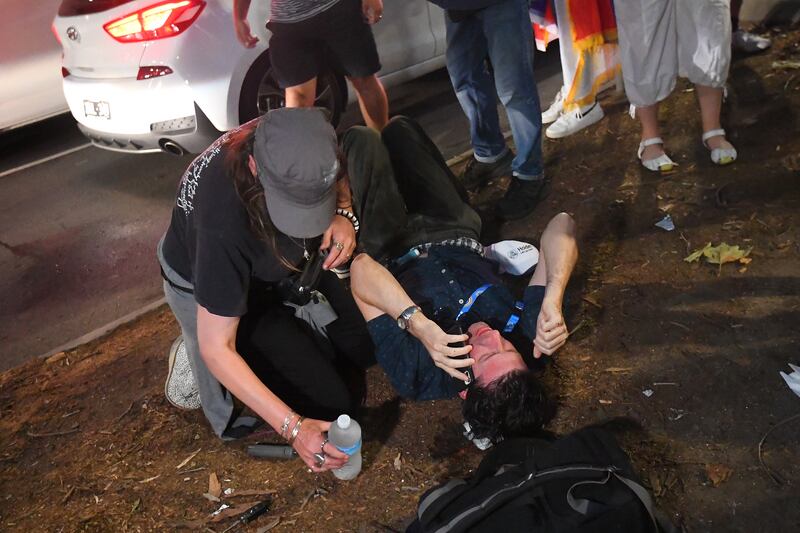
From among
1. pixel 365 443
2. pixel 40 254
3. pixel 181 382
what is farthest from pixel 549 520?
pixel 40 254

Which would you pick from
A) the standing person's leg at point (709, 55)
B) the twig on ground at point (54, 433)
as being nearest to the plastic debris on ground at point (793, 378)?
the standing person's leg at point (709, 55)

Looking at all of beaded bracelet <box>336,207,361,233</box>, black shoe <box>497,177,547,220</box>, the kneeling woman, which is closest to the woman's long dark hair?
the kneeling woman

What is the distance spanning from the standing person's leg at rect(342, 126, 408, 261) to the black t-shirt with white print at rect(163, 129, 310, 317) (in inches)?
34.3

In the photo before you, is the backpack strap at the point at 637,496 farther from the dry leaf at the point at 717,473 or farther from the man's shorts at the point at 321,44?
the man's shorts at the point at 321,44

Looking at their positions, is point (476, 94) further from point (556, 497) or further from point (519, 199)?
point (556, 497)

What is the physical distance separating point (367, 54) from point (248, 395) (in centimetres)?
247

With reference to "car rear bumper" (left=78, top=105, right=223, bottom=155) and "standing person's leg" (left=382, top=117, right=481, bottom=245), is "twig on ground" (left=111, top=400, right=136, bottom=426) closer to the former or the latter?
"standing person's leg" (left=382, top=117, right=481, bottom=245)

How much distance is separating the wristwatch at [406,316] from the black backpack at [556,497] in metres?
0.69

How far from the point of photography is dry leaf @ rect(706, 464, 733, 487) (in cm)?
265

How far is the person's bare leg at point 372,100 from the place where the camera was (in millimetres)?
4582

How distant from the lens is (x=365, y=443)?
3.17m

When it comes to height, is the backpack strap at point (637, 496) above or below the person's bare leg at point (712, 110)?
above

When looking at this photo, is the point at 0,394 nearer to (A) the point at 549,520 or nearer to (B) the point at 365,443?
(B) the point at 365,443

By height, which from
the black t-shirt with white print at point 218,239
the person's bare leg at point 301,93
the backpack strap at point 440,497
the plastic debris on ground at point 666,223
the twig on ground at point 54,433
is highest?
the black t-shirt with white print at point 218,239
